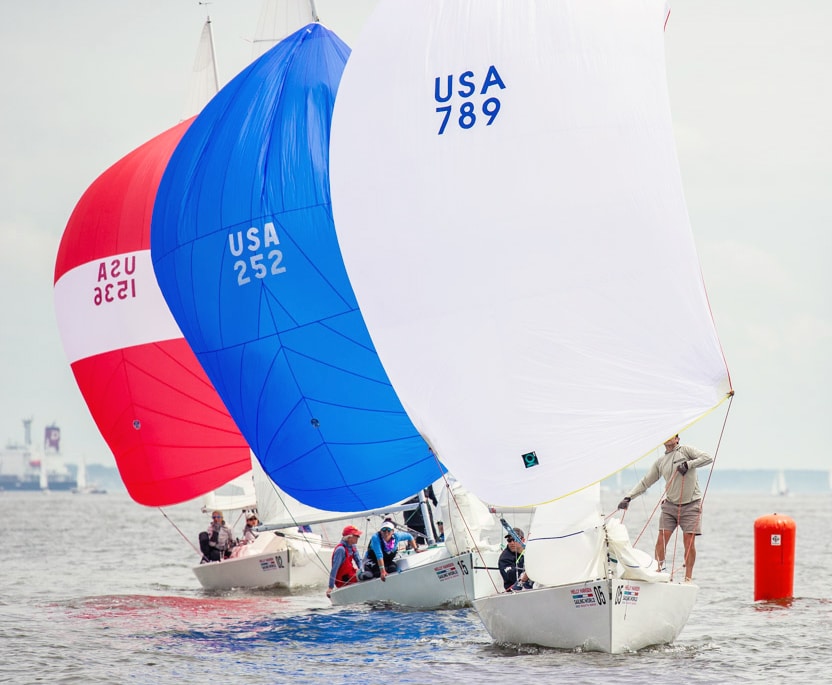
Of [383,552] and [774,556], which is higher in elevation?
[774,556]

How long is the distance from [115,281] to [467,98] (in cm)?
1106

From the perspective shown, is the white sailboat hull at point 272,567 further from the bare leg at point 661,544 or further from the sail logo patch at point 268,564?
the bare leg at point 661,544

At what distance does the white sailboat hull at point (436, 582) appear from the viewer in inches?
666

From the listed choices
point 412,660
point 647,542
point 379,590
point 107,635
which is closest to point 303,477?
point 379,590

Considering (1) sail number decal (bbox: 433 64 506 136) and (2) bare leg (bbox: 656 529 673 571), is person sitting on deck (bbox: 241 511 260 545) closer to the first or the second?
(2) bare leg (bbox: 656 529 673 571)

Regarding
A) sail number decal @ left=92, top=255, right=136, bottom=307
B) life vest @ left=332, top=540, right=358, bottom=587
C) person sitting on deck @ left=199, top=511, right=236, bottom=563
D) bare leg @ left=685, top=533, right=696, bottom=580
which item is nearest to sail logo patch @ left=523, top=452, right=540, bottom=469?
bare leg @ left=685, top=533, right=696, bottom=580

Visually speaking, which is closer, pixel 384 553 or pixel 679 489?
pixel 679 489

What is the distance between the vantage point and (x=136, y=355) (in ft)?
72.3

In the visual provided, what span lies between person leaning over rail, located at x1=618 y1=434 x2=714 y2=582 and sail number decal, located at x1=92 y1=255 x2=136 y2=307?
432 inches

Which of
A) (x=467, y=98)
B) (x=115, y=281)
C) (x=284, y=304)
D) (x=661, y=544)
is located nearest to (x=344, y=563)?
(x=284, y=304)

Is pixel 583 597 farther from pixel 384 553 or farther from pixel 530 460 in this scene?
pixel 384 553

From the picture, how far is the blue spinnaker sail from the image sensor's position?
16844mm

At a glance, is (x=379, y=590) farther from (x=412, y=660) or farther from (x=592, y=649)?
(x=592, y=649)

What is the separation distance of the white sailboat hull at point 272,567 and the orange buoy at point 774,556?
7.23 m
